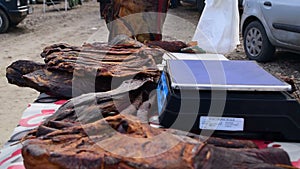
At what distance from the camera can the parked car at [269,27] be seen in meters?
5.37

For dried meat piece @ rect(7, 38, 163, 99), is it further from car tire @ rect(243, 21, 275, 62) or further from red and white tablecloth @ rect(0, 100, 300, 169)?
car tire @ rect(243, 21, 275, 62)

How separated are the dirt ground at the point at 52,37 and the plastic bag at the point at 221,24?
1.20ft

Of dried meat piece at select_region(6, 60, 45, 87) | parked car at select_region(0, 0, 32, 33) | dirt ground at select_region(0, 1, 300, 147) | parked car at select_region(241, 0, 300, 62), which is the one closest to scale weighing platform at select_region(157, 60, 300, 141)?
dried meat piece at select_region(6, 60, 45, 87)

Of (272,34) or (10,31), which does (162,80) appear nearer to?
(272,34)

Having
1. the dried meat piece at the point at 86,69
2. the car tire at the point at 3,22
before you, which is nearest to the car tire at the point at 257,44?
the dried meat piece at the point at 86,69

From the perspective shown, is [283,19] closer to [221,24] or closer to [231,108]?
[221,24]

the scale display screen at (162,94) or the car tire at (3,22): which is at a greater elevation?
the scale display screen at (162,94)

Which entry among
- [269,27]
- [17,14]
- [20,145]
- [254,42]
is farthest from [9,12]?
[20,145]

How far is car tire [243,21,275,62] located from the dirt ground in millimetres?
143

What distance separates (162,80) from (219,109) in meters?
0.28

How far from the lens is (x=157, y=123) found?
4.40ft

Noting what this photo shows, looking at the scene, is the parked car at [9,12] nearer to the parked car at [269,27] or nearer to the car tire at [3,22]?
the car tire at [3,22]

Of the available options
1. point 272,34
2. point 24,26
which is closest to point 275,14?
point 272,34

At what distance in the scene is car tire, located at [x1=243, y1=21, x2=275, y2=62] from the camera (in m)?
6.01
